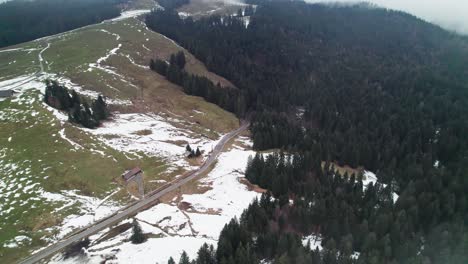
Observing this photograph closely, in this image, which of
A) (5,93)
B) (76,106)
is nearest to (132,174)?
(76,106)

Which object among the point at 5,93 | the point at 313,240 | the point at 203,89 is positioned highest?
the point at 5,93

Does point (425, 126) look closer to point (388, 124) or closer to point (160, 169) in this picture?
point (388, 124)

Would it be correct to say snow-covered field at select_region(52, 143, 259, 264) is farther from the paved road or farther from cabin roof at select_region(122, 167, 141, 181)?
cabin roof at select_region(122, 167, 141, 181)

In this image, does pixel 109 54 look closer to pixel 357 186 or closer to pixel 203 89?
pixel 203 89

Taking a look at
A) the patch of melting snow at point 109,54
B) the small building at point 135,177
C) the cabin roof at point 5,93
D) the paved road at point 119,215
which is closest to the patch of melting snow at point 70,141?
the small building at point 135,177

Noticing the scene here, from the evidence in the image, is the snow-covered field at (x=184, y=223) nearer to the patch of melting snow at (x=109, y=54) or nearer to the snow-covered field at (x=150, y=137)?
the snow-covered field at (x=150, y=137)

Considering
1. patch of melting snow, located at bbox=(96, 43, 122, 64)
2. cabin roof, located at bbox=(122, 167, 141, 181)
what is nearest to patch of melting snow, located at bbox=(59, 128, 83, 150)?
cabin roof, located at bbox=(122, 167, 141, 181)
